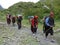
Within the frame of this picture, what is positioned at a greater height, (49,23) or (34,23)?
(49,23)

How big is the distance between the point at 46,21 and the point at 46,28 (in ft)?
1.99

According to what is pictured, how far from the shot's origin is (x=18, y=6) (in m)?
60.6

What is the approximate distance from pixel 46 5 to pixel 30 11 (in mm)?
2671

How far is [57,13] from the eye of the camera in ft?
135

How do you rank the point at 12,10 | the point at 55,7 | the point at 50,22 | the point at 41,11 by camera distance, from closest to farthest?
the point at 50,22
the point at 55,7
the point at 41,11
the point at 12,10

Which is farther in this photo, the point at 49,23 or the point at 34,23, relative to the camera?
the point at 34,23

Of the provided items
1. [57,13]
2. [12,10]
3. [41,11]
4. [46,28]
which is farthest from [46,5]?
[46,28]

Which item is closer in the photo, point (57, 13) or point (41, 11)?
point (57, 13)

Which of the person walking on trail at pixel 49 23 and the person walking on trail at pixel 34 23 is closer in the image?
the person walking on trail at pixel 49 23

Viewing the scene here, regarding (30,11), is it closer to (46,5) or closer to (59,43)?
(46,5)

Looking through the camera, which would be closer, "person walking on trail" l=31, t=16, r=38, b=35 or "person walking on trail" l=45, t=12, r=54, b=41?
"person walking on trail" l=45, t=12, r=54, b=41

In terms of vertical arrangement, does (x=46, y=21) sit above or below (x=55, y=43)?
above

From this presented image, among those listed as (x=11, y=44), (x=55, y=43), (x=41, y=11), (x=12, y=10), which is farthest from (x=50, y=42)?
(x=12, y=10)

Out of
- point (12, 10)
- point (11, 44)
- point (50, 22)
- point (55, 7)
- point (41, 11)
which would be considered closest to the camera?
point (11, 44)
